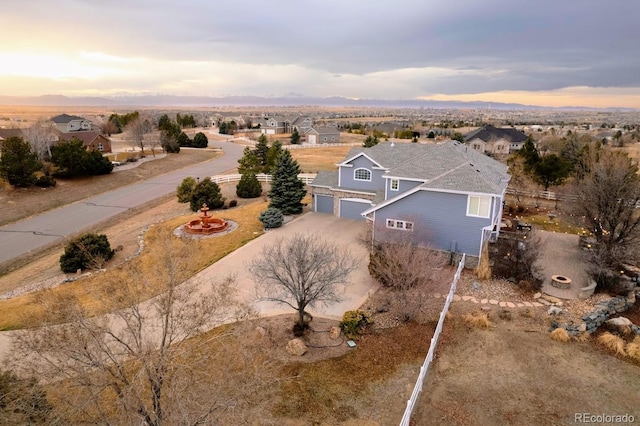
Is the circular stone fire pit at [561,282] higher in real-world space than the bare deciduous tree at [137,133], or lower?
lower

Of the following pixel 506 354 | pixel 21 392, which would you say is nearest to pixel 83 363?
pixel 21 392

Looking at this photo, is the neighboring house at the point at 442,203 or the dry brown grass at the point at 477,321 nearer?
the dry brown grass at the point at 477,321

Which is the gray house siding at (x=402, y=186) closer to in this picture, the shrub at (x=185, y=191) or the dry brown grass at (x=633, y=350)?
the dry brown grass at (x=633, y=350)

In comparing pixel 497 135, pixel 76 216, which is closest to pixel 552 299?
pixel 76 216

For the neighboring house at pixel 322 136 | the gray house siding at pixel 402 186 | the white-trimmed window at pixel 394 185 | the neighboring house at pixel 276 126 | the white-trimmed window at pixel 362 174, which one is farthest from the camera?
the neighboring house at pixel 276 126

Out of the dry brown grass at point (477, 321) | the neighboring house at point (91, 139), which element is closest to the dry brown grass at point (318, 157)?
the neighboring house at point (91, 139)

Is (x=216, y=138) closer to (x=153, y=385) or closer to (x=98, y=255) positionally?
(x=98, y=255)

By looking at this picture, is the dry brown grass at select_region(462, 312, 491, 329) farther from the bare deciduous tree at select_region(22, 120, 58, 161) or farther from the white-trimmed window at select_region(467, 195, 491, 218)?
the bare deciduous tree at select_region(22, 120, 58, 161)

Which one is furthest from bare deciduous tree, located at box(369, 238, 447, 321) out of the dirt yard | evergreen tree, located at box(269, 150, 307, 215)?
evergreen tree, located at box(269, 150, 307, 215)
